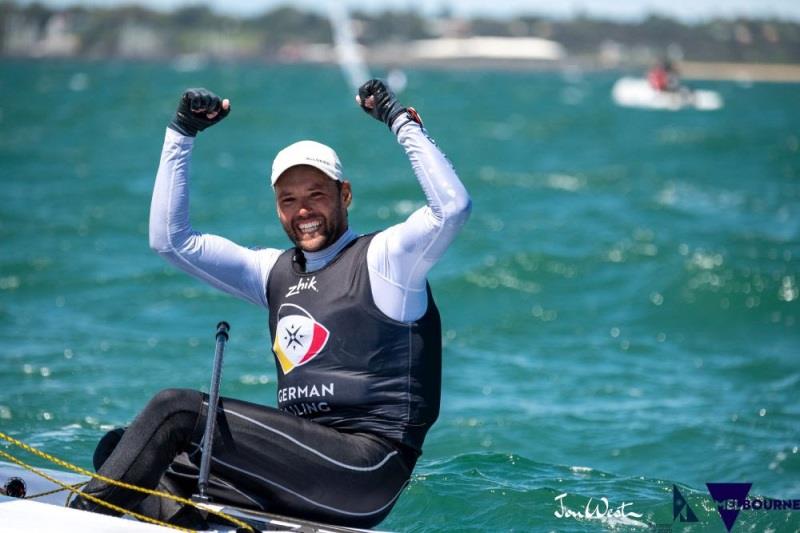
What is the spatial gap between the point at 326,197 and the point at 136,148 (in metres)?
28.2

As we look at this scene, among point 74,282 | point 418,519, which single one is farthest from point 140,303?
point 418,519

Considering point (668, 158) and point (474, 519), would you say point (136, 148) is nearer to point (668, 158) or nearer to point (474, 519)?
point (668, 158)

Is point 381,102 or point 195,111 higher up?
point 381,102

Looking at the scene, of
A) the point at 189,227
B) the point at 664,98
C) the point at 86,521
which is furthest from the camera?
the point at 664,98

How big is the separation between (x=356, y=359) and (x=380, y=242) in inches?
16.2

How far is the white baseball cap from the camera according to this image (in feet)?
13.4

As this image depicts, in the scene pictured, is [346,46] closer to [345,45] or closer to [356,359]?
[345,45]

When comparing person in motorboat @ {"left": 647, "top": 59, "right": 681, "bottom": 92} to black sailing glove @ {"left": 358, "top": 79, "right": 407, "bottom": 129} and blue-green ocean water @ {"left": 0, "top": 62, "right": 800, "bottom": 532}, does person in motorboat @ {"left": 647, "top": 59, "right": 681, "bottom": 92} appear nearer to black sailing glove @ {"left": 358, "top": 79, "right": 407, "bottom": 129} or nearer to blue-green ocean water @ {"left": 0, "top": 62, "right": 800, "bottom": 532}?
blue-green ocean water @ {"left": 0, "top": 62, "right": 800, "bottom": 532}

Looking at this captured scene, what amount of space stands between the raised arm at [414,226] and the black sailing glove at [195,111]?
1.77ft

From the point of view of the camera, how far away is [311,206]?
4.16 meters

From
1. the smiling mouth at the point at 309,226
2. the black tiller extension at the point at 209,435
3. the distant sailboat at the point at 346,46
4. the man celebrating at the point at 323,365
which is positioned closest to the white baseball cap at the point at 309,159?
the man celebrating at the point at 323,365

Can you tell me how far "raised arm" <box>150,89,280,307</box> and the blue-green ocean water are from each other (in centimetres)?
167

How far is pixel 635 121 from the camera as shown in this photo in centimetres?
4788

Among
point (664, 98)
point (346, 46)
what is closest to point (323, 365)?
point (664, 98)
